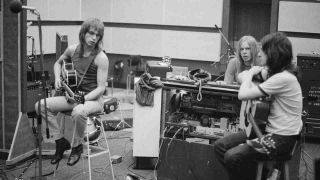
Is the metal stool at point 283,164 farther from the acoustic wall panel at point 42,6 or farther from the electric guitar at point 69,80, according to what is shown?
the acoustic wall panel at point 42,6

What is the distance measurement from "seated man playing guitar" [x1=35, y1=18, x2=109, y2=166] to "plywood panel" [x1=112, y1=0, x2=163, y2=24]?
412cm

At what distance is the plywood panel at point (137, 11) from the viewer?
8.32 metres

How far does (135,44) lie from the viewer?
8.63 metres

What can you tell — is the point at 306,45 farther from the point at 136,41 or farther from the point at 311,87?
the point at 136,41

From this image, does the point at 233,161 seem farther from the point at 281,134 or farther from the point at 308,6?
the point at 308,6

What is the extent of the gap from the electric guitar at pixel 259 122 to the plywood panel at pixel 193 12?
14.8 feet

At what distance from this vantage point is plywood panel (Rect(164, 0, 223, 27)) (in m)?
7.85

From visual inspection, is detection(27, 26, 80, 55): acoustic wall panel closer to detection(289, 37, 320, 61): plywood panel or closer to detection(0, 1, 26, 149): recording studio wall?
detection(0, 1, 26, 149): recording studio wall

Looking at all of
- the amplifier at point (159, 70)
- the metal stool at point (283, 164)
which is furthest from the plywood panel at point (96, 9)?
the metal stool at point (283, 164)

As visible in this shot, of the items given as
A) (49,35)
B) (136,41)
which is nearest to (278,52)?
(136,41)

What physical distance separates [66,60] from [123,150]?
4.80 feet

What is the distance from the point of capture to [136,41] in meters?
8.62

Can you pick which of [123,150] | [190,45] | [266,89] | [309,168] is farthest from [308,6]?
[266,89]

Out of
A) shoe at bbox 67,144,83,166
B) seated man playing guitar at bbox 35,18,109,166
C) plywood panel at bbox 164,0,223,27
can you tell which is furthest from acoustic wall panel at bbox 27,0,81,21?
shoe at bbox 67,144,83,166
